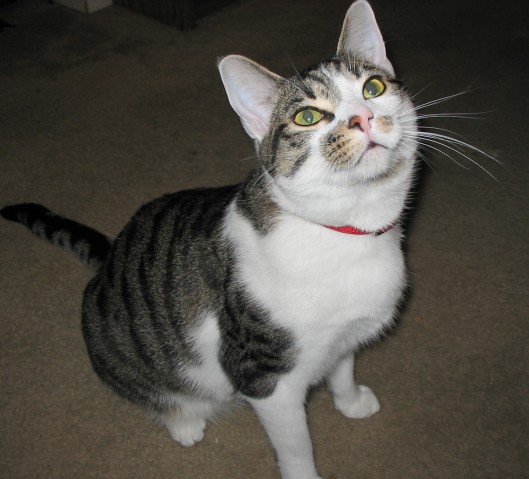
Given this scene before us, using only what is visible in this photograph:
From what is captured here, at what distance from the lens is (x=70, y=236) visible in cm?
182

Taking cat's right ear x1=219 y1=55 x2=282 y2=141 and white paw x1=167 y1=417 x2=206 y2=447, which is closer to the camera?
cat's right ear x1=219 y1=55 x2=282 y2=141

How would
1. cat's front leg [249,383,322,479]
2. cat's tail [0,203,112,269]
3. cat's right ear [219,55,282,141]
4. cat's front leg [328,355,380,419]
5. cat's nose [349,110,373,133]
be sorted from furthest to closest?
1. cat's tail [0,203,112,269]
2. cat's front leg [328,355,380,419]
3. cat's front leg [249,383,322,479]
4. cat's right ear [219,55,282,141]
5. cat's nose [349,110,373,133]

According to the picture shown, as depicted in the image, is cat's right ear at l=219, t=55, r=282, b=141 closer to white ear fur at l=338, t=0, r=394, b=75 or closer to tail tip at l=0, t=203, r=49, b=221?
white ear fur at l=338, t=0, r=394, b=75

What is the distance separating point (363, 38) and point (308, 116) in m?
0.32

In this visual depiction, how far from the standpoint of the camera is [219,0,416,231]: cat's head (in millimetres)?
1097

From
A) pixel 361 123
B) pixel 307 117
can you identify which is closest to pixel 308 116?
pixel 307 117

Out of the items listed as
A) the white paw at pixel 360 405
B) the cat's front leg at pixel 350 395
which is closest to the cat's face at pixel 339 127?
the cat's front leg at pixel 350 395

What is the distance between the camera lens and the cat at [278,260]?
3.79ft

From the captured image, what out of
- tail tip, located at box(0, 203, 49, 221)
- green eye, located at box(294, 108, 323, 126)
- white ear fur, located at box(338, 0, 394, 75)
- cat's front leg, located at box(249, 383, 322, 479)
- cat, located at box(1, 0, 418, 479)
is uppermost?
white ear fur, located at box(338, 0, 394, 75)

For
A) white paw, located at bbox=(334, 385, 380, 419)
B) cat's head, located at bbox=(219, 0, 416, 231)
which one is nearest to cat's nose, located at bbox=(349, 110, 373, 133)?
cat's head, located at bbox=(219, 0, 416, 231)

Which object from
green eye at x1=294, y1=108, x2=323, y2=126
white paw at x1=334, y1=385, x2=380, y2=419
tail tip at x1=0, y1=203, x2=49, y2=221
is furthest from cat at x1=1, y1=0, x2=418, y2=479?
tail tip at x1=0, y1=203, x2=49, y2=221

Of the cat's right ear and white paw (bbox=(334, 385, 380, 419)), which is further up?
the cat's right ear

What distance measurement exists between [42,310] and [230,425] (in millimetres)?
832

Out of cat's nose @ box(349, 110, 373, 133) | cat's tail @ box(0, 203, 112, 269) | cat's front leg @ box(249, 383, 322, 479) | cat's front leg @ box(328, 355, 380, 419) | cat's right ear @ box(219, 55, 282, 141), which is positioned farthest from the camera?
cat's tail @ box(0, 203, 112, 269)
